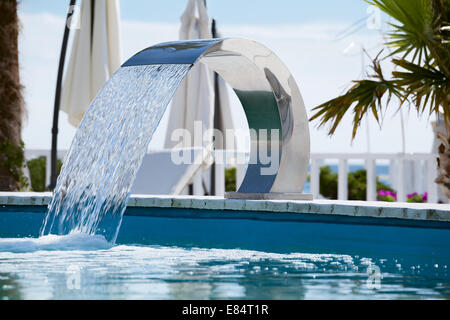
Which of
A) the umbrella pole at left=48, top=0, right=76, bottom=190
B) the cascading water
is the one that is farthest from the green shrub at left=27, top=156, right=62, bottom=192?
the cascading water

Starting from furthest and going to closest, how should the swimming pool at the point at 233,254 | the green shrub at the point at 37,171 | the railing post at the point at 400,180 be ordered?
the green shrub at the point at 37,171, the railing post at the point at 400,180, the swimming pool at the point at 233,254

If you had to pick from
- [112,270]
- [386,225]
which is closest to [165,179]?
[386,225]

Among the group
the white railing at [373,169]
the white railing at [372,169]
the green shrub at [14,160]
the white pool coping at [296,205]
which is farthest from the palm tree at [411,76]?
the green shrub at [14,160]

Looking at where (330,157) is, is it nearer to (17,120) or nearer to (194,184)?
(194,184)

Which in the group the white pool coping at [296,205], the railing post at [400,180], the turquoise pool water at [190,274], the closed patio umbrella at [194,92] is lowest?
the turquoise pool water at [190,274]

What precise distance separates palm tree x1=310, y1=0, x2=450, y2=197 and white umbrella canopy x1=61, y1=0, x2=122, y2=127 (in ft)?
13.1

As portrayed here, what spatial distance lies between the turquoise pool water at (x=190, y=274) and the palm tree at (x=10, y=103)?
13.8ft

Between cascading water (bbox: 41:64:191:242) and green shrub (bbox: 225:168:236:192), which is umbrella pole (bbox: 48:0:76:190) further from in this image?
cascading water (bbox: 41:64:191:242)

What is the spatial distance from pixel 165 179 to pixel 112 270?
4464 millimetres

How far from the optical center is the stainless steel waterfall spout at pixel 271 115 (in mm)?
5379

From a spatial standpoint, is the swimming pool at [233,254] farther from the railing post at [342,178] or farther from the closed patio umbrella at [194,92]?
the closed patio umbrella at [194,92]

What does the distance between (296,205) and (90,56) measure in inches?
194

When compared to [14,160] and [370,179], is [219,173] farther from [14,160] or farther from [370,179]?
[14,160]

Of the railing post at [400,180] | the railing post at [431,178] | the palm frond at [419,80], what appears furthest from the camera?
the railing post at [400,180]
